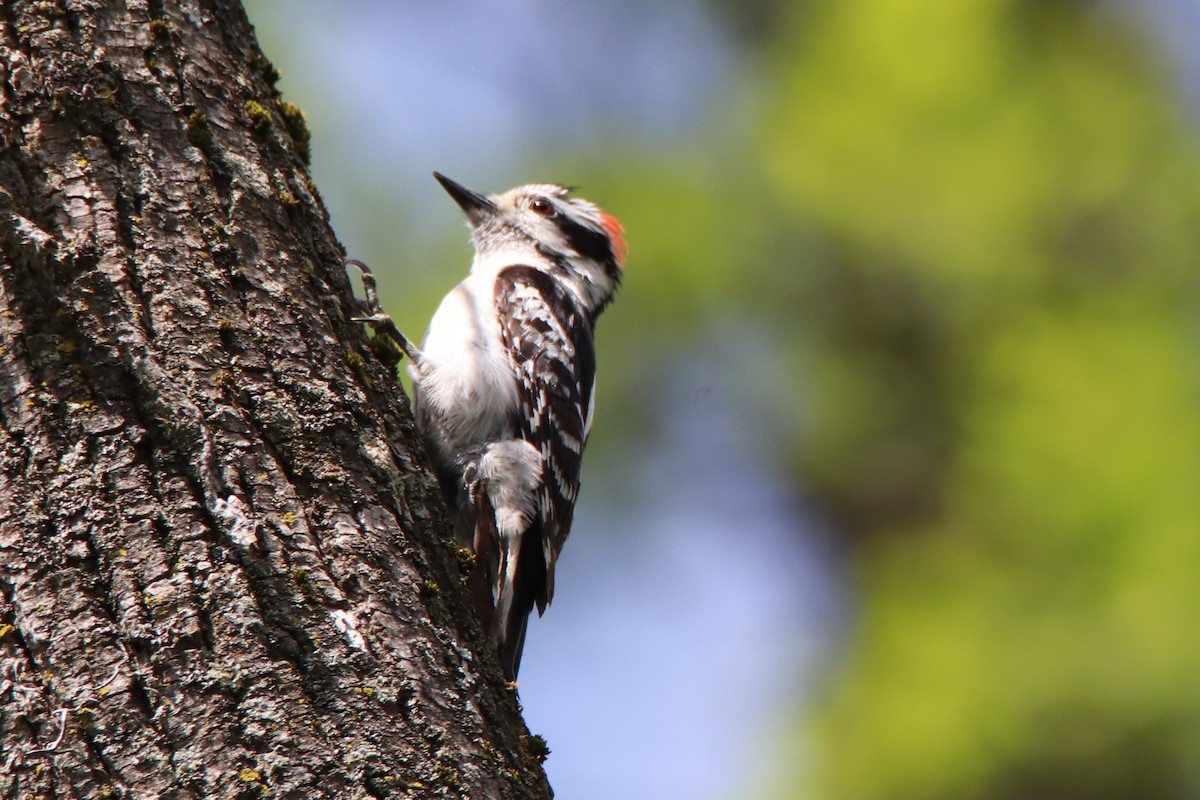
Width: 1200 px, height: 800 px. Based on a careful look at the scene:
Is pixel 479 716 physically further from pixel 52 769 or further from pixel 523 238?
pixel 523 238

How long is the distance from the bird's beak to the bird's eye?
20cm

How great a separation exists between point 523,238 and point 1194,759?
14.8 ft

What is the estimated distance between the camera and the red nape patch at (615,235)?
19.0ft

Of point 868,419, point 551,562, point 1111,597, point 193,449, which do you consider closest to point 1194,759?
point 1111,597

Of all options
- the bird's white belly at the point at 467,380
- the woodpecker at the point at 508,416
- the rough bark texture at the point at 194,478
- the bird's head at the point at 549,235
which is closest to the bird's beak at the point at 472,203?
the bird's head at the point at 549,235

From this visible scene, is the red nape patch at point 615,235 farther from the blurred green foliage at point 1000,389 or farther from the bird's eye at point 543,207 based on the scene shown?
the blurred green foliage at point 1000,389

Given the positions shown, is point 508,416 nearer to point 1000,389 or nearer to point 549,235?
point 549,235

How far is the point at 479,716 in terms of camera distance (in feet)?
6.64

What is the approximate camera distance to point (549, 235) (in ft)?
18.2

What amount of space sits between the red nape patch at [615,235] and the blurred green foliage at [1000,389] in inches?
93.5

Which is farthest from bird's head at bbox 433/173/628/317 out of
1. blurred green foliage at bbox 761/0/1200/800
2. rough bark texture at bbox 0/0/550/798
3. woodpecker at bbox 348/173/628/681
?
rough bark texture at bbox 0/0/550/798

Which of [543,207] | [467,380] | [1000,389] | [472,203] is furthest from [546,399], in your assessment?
[1000,389]

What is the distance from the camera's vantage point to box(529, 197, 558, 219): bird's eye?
5543 millimetres

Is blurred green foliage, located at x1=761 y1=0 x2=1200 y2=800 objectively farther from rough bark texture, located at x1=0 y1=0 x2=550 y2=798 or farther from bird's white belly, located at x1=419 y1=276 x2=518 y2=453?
rough bark texture, located at x1=0 y1=0 x2=550 y2=798
